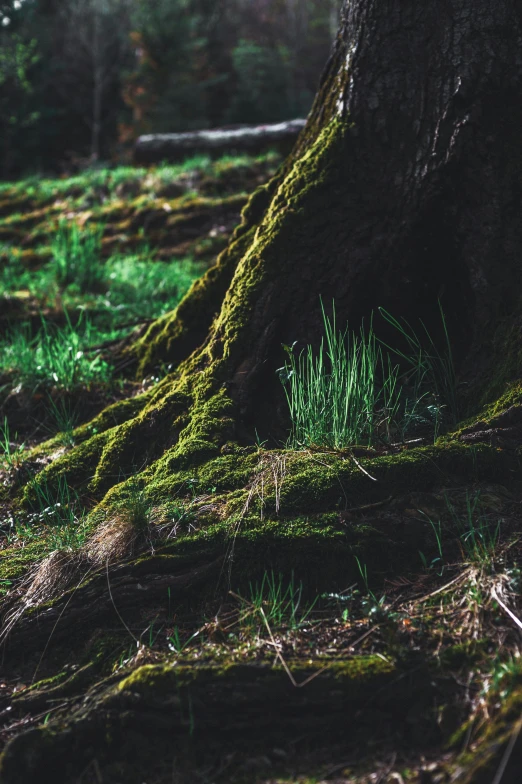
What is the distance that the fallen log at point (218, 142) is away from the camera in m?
10.1

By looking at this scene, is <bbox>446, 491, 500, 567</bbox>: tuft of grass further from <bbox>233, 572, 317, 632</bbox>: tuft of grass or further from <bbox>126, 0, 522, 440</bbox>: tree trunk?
<bbox>126, 0, 522, 440</bbox>: tree trunk

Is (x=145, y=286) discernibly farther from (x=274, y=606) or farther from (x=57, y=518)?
(x=274, y=606)

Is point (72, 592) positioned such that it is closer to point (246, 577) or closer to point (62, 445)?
point (246, 577)

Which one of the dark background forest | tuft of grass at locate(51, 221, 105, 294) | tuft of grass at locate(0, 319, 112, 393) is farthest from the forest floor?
the dark background forest

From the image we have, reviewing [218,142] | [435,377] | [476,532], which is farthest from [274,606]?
[218,142]

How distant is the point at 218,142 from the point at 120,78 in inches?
294

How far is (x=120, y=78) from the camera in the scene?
1623 cm

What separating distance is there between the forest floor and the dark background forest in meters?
12.4

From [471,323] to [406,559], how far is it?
3.94 ft

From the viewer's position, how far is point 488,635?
189 centimetres

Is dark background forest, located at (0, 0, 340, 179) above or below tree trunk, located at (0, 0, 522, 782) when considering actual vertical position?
above

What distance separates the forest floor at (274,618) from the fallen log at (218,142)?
7.96 meters

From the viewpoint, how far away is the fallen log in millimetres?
10062

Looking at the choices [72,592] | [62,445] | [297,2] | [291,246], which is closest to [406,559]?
[72,592]
